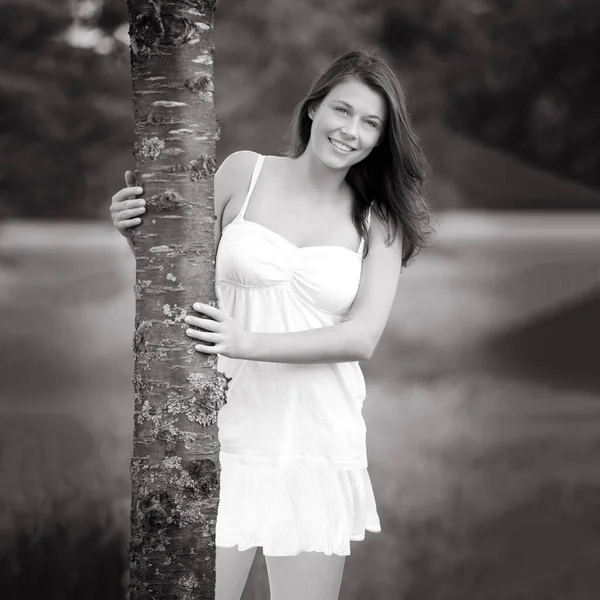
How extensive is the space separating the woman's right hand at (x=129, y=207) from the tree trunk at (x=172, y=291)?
0.6 inches

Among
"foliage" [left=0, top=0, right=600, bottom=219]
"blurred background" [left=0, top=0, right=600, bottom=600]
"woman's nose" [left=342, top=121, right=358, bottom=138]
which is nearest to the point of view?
"woman's nose" [left=342, top=121, right=358, bottom=138]

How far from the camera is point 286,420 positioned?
2.16 m

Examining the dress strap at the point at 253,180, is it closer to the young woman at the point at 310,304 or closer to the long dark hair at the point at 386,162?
the young woman at the point at 310,304

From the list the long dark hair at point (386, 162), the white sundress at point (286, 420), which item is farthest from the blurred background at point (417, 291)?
the long dark hair at point (386, 162)

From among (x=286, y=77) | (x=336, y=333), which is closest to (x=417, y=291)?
(x=286, y=77)

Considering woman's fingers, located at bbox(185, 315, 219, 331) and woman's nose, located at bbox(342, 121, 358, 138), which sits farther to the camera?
woman's nose, located at bbox(342, 121, 358, 138)

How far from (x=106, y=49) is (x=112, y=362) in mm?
1447

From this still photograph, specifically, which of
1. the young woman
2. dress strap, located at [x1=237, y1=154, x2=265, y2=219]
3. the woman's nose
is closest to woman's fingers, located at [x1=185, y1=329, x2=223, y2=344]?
the young woman

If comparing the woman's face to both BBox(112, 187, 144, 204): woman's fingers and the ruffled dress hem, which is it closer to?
BBox(112, 187, 144, 204): woman's fingers

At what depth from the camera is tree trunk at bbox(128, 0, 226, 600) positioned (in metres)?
1.74

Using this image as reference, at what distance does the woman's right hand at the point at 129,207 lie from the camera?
1.76 m

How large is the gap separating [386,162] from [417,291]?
2559mm

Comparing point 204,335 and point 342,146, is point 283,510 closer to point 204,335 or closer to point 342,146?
point 204,335

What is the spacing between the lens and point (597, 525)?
4.58 metres
